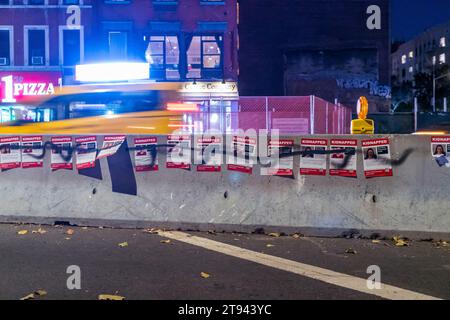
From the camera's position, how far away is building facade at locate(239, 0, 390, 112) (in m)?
31.0

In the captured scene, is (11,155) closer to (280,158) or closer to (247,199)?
(247,199)

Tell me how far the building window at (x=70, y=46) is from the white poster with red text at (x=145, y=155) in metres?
24.5

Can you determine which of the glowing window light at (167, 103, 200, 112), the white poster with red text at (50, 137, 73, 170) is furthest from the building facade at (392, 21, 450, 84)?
the white poster with red text at (50, 137, 73, 170)

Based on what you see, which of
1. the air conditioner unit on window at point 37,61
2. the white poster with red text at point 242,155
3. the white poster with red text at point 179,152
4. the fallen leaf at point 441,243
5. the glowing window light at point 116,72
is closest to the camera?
the fallen leaf at point 441,243

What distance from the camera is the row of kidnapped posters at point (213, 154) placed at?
7.65 m

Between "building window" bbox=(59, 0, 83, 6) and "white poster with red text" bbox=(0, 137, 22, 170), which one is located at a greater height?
"building window" bbox=(59, 0, 83, 6)

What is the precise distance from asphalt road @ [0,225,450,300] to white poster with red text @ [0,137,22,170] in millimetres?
1048

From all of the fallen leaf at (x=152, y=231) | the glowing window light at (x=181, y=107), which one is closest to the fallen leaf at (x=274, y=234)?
the fallen leaf at (x=152, y=231)

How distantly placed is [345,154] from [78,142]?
4105 mm

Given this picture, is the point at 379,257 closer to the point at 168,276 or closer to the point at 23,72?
the point at 168,276

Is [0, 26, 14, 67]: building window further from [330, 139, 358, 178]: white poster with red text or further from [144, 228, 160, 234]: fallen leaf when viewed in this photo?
[330, 139, 358, 178]: white poster with red text

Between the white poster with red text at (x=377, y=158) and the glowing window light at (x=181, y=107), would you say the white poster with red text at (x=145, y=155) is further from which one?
the glowing window light at (x=181, y=107)

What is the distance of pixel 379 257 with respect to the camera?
652cm
